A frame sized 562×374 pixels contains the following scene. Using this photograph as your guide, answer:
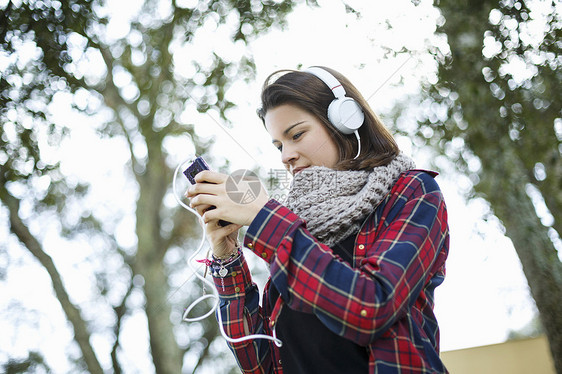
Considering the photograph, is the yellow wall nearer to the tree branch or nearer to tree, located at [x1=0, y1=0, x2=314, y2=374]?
tree, located at [x1=0, y1=0, x2=314, y2=374]

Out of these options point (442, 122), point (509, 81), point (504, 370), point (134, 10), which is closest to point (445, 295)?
point (504, 370)

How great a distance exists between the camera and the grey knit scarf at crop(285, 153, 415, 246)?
3.67 ft

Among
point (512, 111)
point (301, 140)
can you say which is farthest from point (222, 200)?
point (512, 111)

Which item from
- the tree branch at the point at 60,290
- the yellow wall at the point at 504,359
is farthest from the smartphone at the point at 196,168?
the tree branch at the point at 60,290

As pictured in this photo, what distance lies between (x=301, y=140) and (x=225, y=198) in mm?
405

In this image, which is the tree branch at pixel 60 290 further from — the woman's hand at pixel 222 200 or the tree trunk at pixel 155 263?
the woman's hand at pixel 222 200

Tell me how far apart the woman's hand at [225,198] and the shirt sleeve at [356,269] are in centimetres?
4

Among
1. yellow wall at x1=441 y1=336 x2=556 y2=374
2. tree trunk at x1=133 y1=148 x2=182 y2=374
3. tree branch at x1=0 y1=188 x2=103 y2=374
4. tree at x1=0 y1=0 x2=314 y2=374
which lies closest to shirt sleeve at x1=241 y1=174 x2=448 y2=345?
tree at x1=0 y1=0 x2=314 y2=374

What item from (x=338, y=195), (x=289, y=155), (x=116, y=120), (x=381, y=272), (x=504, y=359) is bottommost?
(x=504, y=359)

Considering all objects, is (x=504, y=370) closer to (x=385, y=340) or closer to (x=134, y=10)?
(x=385, y=340)

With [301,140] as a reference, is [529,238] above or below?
above

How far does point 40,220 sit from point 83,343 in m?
1.79

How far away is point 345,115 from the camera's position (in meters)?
1.32

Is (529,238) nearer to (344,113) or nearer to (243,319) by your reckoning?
(344,113)
